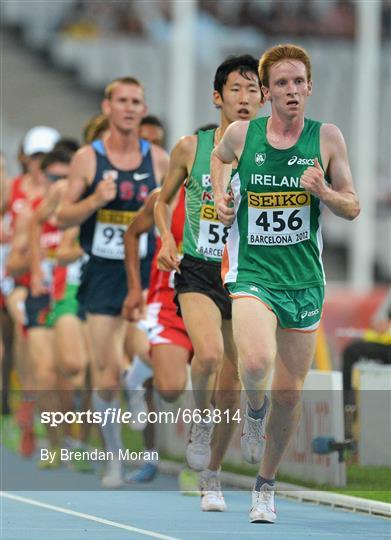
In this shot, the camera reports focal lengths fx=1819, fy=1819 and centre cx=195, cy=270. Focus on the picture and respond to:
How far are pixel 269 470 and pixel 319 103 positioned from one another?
22.9 metres

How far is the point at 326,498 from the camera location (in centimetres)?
992

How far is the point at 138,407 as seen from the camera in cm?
1208

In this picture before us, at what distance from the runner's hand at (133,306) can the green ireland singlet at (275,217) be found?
220 centimetres

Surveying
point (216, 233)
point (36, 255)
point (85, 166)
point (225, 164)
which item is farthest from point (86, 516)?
point (36, 255)

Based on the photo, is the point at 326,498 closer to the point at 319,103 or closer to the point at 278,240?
the point at 278,240

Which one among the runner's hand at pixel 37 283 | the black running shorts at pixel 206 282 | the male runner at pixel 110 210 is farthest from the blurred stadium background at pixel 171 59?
the black running shorts at pixel 206 282

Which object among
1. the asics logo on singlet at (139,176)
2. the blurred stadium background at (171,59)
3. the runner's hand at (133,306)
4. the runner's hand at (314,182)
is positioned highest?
the blurred stadium background at (171,59)

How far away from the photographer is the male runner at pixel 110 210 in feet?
37.2

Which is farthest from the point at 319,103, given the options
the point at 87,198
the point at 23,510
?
the point at 23,510

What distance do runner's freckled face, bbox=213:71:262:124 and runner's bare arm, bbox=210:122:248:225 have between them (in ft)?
2.75

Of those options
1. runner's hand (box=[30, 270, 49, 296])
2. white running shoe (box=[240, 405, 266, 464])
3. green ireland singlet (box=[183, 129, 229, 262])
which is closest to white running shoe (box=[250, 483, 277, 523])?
white running shoe (box=[240, 405, 266, 464])

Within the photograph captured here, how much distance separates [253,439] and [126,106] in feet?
12.0

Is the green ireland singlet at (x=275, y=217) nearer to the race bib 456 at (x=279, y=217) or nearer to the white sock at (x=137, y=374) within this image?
the race bib 456 at (x=279, y=217)
